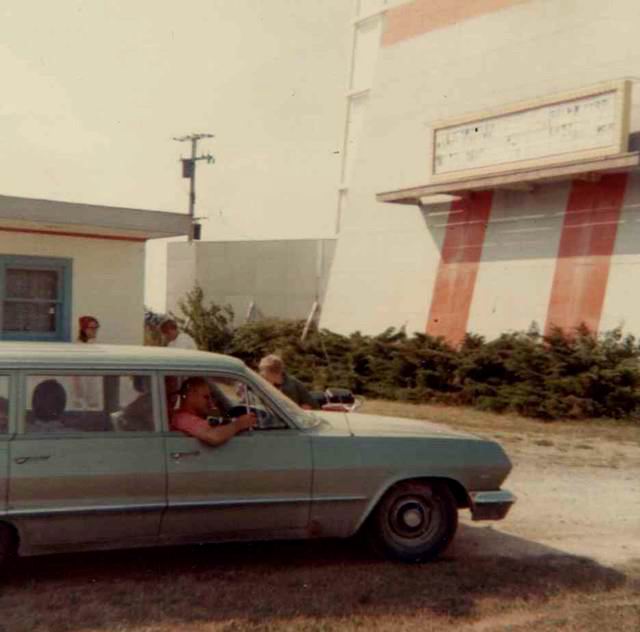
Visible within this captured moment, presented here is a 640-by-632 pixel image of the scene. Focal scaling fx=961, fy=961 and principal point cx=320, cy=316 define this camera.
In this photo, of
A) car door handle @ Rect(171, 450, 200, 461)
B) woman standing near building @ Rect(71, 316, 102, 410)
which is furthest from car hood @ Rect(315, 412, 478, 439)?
woman standing near building @ Rect(71, 316, 102, 410)

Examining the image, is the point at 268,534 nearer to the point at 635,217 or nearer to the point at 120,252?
the point at 120,252

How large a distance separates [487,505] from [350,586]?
1.17m

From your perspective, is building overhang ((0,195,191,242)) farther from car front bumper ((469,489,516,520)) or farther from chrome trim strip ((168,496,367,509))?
car front bumper ((469,489,516,520))

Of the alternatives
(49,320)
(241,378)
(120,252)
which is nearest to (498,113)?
(120,252)

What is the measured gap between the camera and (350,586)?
5.91m

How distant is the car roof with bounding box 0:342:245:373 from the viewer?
5797mm

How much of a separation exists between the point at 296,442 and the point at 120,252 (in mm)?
8664

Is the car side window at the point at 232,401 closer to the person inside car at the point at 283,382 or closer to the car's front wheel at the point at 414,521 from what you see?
the car's front wheel at the point at 414,521

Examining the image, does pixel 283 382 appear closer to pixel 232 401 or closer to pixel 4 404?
pixel 232 401

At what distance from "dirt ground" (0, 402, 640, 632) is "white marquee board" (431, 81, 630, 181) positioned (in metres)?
9.36

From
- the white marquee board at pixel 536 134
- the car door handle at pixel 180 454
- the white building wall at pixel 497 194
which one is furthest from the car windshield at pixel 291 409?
the white building wall at pixel 497 194

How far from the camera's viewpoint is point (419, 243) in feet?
67.9

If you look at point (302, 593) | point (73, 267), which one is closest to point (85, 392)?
point (302, 593)

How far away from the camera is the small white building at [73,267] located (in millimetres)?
12891
